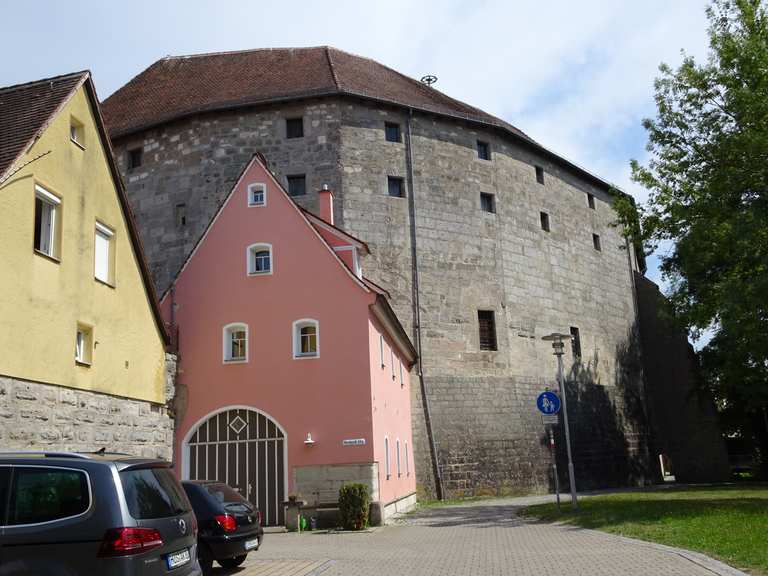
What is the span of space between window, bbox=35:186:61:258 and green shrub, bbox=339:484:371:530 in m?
7.59

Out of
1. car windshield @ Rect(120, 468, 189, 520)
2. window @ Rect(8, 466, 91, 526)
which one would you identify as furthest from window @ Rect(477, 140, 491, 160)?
window @ Rect(8, 466, 91, 526)

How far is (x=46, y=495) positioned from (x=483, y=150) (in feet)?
91.1

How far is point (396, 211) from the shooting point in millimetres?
28641

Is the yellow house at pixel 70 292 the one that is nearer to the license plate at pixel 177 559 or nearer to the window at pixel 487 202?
the license plate at pixel 177 559

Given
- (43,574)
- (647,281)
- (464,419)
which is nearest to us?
(43,574)

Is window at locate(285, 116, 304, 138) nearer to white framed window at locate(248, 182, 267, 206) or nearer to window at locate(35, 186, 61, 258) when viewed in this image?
white framed window at locate(248, 182, 267, 206)

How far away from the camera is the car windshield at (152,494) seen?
19.5 ft

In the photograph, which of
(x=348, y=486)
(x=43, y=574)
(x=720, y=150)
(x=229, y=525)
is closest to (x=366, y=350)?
(x=348, y=486)

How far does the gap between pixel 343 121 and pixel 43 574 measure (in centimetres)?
2490

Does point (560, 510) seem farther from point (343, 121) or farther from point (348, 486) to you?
point (343, 121)

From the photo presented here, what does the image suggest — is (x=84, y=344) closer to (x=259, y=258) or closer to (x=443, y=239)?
(x=259, y=258)

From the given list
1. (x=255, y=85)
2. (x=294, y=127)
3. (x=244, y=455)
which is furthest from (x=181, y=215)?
(x=244, y=455)

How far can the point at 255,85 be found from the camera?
30172mm

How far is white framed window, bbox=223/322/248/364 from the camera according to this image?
1886cm
